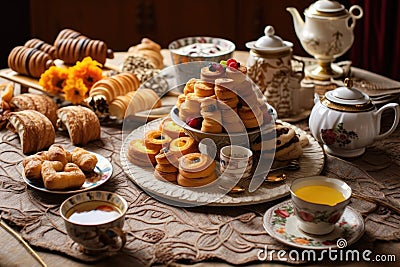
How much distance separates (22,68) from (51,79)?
6.7 inches

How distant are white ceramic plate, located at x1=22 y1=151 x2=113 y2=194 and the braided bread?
61cm

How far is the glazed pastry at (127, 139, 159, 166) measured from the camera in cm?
161

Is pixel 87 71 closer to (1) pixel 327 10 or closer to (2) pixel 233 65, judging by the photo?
(2) pixel 233 65

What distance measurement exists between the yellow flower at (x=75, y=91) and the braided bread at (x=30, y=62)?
19 cm

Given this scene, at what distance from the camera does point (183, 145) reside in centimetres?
156

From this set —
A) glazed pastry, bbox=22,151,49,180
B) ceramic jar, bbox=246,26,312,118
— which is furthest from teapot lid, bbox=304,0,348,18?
glazed pastry, bbox=22,151,49,180

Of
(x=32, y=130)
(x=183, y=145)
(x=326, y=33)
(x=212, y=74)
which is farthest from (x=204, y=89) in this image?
(x=326, y=33)

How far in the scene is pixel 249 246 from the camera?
129cm

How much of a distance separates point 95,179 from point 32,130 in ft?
0.92

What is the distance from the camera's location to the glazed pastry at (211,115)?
1527 millimetres

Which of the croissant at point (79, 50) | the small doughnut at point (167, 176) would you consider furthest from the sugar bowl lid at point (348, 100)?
the croissant at point (79, 50)

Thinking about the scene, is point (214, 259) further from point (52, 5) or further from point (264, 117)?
point (52, 5)

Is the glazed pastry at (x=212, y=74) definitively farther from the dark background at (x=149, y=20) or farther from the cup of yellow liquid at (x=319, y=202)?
the dark background at (x=149, y=20)

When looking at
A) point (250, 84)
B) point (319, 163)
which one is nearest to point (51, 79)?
point (250, 84)
